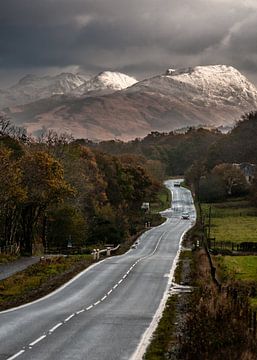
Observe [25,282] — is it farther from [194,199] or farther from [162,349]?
[194,199]

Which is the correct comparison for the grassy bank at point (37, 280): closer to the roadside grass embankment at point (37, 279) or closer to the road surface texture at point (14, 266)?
the roadside grass embankment at point (37, 279)

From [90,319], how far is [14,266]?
25.3 metres

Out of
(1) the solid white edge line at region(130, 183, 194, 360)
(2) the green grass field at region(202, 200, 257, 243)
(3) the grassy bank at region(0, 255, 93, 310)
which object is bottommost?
(1) the solid white edge line at region(130, 183, 194, 360)

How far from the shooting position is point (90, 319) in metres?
26.8

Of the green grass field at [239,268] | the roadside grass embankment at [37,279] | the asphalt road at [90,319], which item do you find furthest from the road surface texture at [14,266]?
the green grass field at [239,268]

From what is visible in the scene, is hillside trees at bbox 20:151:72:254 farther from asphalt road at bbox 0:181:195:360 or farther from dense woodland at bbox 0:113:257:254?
asphalt road at bbox 0:181:195:360

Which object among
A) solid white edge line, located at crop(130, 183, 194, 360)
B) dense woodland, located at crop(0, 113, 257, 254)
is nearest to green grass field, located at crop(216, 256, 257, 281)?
solid white edge line, located at crop(130, 183, 194, 360)

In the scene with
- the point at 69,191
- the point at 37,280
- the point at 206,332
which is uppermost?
the point at 69,191

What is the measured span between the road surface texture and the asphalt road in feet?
15.5

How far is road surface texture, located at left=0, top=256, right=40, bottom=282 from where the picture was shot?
149ft

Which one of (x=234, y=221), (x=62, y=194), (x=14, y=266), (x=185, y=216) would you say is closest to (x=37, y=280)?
(x=14, y=266)

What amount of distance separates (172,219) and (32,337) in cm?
12472

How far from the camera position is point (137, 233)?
112m

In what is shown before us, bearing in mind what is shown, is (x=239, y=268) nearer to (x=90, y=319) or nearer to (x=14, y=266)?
(x=14, y=266)
